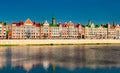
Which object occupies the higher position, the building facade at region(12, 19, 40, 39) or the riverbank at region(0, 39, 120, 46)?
the building facade at region(12, 19, 40, 39)

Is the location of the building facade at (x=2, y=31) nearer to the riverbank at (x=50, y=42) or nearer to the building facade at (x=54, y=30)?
the building facade at (x=54, y=30)

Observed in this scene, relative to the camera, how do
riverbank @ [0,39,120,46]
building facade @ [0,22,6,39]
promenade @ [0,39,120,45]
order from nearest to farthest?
riverbank @ [0,39,120,46], promenade @ [0,39,120,45], building facade @ [0,22,6,39]

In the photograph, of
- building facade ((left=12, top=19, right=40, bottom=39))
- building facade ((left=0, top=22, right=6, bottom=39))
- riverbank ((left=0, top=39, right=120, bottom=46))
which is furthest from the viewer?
building facade ((left=12, top=19, right=40, bottom=39))

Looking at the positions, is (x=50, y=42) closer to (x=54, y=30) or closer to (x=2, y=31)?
(x=2, y=31)

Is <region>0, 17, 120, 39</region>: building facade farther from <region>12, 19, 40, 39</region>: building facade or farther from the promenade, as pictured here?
the promenade

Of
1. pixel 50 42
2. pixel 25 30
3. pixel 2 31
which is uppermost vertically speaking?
pixel 25 30

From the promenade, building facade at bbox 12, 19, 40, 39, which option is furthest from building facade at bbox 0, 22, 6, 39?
the promenade

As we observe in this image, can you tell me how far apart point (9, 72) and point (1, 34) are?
67.4m

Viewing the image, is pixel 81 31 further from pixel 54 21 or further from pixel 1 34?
pixel 1 34

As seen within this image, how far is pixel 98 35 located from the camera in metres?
116

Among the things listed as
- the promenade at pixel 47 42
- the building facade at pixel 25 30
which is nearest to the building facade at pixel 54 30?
the building facade at pixel 25 30

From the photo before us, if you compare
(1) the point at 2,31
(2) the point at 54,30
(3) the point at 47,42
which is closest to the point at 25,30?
(1) the point at 2,31

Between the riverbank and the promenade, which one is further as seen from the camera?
the promenade

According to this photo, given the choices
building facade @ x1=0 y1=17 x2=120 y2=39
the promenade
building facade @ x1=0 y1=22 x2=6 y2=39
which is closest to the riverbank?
the promenade
